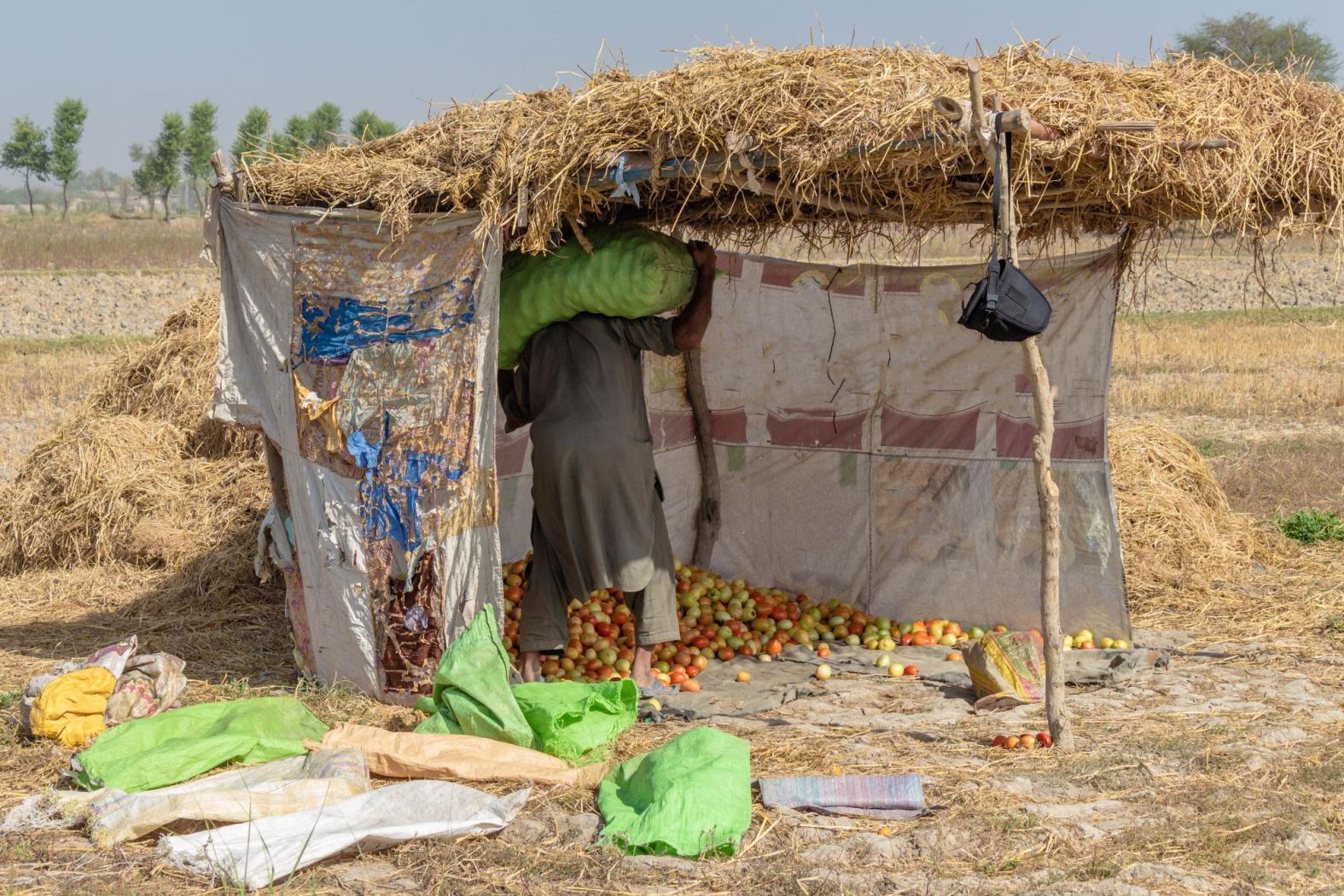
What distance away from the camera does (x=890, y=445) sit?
753cm

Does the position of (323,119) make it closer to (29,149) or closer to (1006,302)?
(29,149)

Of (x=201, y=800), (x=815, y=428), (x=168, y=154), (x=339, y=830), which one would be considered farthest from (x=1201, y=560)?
(x=168, y=154)

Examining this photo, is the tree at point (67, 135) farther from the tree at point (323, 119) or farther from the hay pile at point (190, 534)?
the hay pile at point (190, 534)

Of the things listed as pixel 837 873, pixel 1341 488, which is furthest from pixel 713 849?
pixel 1341 488

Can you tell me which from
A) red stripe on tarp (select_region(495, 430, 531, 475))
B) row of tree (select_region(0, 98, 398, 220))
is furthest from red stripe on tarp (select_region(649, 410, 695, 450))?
row of tree (select_region(0, 98, 398, 220))

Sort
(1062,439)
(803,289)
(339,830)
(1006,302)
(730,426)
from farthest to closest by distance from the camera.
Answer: (730,426), (803,289), (1062,439), (1006,302), (339,830)

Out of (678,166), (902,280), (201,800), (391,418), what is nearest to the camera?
(201,800)

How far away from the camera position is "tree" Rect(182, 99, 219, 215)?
76562 mm

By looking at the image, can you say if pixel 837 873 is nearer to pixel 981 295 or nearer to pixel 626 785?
pixel 626 785

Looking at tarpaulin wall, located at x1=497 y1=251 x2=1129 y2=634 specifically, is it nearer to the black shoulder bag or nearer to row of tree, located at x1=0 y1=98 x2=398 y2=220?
the black shoulder bag

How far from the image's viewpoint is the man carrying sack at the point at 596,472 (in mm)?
5750

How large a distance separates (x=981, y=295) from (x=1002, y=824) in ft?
5.97

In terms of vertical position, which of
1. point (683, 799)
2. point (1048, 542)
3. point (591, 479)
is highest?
point (591, 479)

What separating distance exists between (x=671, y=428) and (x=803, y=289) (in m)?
1.20
